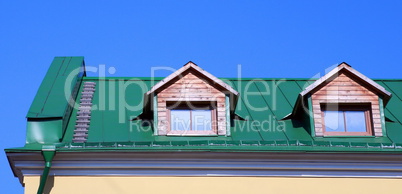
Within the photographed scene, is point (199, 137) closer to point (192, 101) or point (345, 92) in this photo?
point (192, 101)

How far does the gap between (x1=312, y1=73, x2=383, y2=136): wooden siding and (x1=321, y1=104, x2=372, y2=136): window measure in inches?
6.6

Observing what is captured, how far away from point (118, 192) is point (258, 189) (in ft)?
10.9

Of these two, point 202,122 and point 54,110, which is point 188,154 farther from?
point 54,110

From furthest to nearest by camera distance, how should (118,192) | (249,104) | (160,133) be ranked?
(249,104)
(160,133)
(118,192)

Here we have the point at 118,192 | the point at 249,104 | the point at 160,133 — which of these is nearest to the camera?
the point at 118,192

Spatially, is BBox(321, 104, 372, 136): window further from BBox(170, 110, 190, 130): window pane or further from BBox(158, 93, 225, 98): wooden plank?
BBox(170, 110, 190, 130): window pane

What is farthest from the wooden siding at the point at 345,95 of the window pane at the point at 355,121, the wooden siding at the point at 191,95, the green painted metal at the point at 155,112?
the green painted metal at the point at 155,112

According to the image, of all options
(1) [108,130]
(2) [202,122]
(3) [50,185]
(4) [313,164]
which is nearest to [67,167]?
(3) [50,185]

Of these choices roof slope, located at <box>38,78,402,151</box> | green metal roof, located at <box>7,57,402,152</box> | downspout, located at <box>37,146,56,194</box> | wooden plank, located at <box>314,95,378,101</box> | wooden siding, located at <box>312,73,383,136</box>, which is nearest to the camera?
downspout, located at <box>37,146,56,194</box>

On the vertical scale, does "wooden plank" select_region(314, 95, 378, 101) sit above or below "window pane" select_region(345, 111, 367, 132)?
above

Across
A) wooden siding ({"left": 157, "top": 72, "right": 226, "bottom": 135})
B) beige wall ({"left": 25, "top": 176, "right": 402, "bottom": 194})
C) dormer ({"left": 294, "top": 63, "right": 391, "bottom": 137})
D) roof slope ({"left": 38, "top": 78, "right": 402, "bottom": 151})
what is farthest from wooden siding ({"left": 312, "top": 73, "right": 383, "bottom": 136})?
wooden siding ({"left": 157, "top": 72, "right": 226, "bottom": 135})

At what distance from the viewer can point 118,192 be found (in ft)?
65.8

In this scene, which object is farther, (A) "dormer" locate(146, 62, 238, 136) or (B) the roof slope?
(A) "dormer" locate(146, 62, 238, 136)

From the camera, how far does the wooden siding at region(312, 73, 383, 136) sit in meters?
22.3
